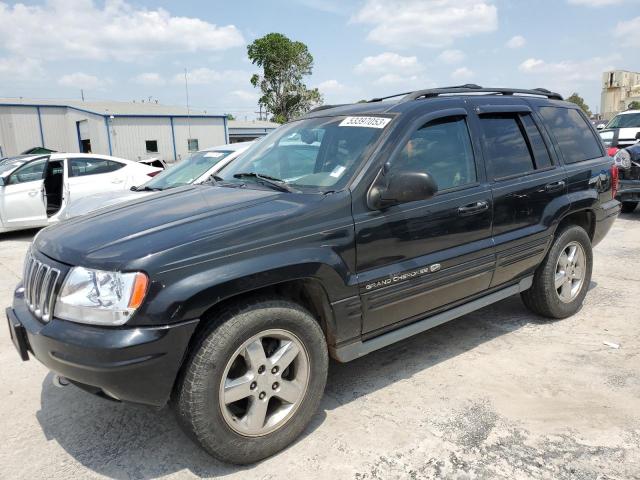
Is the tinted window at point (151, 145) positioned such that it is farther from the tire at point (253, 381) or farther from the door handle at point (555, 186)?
the tire at point (253, 381)

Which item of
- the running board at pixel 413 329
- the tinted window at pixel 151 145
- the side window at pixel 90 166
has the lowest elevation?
the running board at pixel 413 329

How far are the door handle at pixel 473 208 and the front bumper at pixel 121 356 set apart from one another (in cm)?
191

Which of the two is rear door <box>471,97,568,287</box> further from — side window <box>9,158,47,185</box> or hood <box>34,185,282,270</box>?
side window <box>9,158,47,185</box>

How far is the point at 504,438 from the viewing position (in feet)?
9.11

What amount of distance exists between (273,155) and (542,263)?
2364 mm

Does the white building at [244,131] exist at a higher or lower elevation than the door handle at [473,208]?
higher

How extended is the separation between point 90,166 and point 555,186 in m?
8.20

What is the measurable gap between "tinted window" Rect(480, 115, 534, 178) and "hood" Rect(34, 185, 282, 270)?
1.69 metres

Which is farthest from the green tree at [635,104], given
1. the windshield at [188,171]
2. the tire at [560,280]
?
the tire at [560,280]

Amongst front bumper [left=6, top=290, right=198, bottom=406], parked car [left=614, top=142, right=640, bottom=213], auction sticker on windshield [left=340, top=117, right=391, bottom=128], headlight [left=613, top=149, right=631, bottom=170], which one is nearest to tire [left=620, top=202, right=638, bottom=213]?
parked car [left=614, top=142, right=640, bottom=213]

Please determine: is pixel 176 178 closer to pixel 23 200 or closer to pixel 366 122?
pixel 23 200

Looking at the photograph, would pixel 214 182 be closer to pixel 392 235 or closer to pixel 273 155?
pixel 273 155

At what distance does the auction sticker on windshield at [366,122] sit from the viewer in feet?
10.5

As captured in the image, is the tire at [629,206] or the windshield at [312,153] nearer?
the windshield at [312,153]
